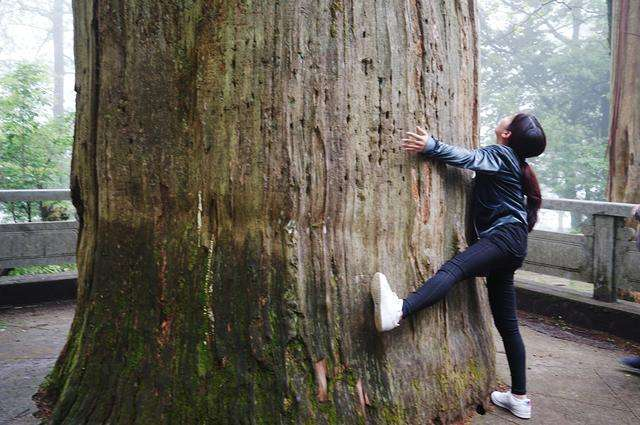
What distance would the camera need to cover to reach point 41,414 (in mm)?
2857

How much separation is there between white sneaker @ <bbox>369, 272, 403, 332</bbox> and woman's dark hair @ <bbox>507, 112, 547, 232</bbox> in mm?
1129

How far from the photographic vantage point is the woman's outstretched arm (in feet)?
8.90

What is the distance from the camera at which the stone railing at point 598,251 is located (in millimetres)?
→ 4926

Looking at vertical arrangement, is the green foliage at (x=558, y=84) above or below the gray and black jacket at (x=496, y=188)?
above

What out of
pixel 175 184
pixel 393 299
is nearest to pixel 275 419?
pixel 393 299

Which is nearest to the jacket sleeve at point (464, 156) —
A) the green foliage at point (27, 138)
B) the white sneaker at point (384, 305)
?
the white sneaker at point (384, 305)

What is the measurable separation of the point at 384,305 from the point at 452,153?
0.94 m

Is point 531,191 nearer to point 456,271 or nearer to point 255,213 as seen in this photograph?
point 456,271

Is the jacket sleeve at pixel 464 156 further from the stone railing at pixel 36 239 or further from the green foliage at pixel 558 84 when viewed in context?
the green foliage at pixel 558 84

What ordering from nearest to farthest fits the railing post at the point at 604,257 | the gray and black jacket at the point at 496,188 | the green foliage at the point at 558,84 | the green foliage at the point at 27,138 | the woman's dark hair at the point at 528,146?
the gray and black jacket at the point at 496,188 → the woman's dark hair at the point at 528,146 → the railing post at the point at 604,257 → the green foliage at the point at 27,138 → the green foliage at the point at 558,84

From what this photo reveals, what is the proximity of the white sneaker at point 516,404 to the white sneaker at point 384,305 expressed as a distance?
1064 mm

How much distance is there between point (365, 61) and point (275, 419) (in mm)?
1789

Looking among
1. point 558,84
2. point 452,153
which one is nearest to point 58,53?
point 558,84

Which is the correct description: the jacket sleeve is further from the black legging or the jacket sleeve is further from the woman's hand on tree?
the black legging
